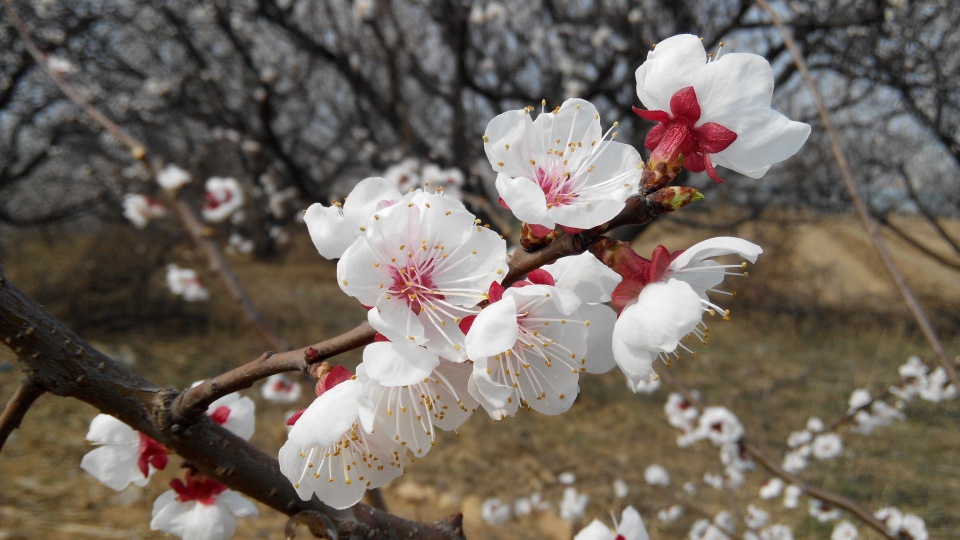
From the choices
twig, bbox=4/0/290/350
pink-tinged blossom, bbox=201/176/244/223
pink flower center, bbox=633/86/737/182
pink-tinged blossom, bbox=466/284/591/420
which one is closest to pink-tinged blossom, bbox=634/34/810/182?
pink flower center, bbox=633/86/737/182

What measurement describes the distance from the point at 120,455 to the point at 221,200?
2638 mm

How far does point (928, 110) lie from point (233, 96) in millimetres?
6767

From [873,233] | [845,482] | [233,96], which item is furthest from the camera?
[233,96]

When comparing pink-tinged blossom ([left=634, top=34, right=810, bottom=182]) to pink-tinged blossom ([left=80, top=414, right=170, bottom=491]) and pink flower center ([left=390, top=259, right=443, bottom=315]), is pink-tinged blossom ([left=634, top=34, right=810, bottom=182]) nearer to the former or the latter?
pink flower center ([left=390, top=259, right=443, bottom=315])

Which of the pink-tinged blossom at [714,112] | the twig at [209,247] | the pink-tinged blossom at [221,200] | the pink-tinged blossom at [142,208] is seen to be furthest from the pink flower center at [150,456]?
the pink-tinged blossom at [142,208]

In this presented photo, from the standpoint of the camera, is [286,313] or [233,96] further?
[233,96]

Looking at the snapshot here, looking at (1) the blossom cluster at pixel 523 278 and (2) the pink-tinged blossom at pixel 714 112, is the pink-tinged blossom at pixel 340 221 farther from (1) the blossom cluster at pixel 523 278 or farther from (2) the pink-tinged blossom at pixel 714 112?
(2) the pink-tinged blossom at pixel 714 112

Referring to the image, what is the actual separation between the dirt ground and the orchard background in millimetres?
22

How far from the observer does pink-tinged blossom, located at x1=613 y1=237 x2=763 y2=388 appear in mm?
490

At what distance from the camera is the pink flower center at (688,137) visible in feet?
1.73

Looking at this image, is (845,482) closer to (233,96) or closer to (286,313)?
(286,313)

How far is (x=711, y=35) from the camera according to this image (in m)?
4.11

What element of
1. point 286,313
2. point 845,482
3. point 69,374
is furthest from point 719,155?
point 286,313

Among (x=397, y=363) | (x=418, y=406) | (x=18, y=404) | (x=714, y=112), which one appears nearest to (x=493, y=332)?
(x=397, y=363)
